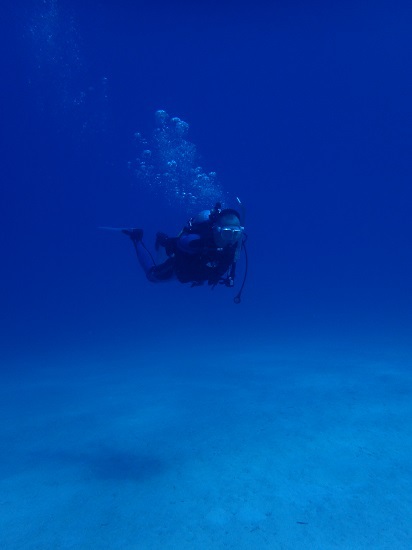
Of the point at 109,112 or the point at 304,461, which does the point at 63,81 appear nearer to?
the point at 109,112

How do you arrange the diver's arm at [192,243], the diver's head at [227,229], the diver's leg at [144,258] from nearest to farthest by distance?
the diver's head at [227,229] → the diver's arm at [192,243] → the diver's leg at [144,258]

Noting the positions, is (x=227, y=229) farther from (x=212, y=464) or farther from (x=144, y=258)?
(x=212, y=464)

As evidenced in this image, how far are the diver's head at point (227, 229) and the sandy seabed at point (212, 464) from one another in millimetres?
3144

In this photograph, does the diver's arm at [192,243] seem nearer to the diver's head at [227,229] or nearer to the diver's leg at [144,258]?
→ the diver's head at [227,229]

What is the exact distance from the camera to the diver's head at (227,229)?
18.3ft

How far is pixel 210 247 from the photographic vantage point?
5.80 m

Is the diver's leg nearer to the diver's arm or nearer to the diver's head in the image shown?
the diver's arm

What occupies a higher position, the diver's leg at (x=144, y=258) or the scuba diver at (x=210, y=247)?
the diver's leg at (x=144, y=258)

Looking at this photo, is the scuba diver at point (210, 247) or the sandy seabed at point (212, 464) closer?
the sandy seabed at point (212, 464)

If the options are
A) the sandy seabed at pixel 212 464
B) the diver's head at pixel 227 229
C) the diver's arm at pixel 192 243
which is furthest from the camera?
the diver's arm at pixel 192 243

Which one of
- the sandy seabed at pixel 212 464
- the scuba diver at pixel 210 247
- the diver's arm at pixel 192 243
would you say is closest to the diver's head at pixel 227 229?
the scuba diver at pixel 210 247

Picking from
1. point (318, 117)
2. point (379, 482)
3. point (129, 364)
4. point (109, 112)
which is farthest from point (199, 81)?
point (379, 482)

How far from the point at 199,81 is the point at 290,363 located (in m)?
52.9

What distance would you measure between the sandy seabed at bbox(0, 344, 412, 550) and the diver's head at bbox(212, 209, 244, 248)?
3.14 m
